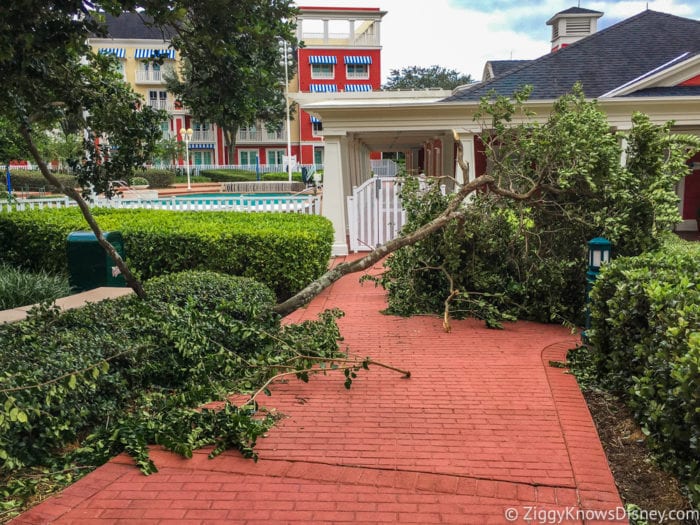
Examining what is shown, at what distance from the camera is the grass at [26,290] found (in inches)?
338

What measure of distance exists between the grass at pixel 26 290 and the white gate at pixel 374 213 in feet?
21.2

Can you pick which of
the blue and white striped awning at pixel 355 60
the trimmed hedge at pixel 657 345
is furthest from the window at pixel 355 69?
the trimmed hedge at pixel 657 345

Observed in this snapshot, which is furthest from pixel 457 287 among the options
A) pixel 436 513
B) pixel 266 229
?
pixel 436 513

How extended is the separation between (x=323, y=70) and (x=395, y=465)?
52149mm

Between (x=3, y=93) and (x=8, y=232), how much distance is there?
7364 millimetres

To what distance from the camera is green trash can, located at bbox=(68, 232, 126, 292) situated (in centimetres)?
923

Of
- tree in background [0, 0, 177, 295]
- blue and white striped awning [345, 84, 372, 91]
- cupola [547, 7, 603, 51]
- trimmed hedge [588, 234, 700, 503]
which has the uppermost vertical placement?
blue and white striped awning [345, 84, 372, 91]

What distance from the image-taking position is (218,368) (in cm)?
550

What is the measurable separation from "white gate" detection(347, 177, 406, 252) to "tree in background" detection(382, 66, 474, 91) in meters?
61.3

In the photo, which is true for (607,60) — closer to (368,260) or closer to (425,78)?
(368,260)

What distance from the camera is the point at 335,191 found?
13703mm

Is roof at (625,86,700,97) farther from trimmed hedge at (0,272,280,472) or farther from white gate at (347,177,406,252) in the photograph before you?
trimmed hedge at (0,272,280,472)

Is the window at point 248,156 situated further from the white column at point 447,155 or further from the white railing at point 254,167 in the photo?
the white column at point 447,155

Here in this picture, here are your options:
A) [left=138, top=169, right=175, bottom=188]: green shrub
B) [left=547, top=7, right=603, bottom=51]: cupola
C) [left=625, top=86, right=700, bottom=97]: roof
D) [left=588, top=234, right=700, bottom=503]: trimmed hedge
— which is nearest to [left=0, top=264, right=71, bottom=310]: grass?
[left=588, top=234, right=700, bottom=503]: trimmed hedge
